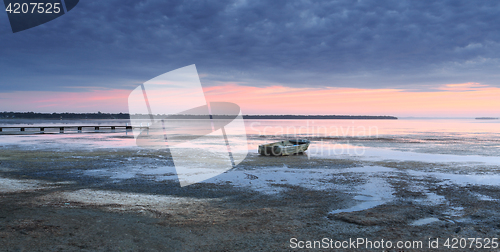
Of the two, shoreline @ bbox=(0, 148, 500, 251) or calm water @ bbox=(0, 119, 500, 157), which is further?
calm water @ bbox=(0, 119, 500, 157)

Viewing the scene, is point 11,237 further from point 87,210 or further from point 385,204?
point 385,204

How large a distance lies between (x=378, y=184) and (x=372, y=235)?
6.59 meters

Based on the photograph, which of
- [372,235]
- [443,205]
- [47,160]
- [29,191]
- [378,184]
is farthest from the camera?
[47,160]

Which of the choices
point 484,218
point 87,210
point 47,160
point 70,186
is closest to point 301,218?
point 484,218

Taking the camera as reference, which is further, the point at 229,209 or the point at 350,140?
the point at 350,140

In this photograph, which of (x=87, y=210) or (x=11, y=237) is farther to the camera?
(x=87, y=210)

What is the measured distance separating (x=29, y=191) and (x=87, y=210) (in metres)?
3.84

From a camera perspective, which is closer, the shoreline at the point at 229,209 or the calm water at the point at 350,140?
the shoreline at the point at 229,209

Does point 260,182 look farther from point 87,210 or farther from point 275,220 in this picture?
point 87,210

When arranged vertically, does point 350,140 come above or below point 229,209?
above

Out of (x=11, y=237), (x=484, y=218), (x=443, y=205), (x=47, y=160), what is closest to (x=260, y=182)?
(x=443, y=205)

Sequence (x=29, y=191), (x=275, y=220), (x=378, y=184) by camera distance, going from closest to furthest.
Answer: (x=275, y=220) → (x=29, y=191) → (x=378, y=184)

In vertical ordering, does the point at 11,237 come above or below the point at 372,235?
above

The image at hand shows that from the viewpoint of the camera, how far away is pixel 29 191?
1034 cm
